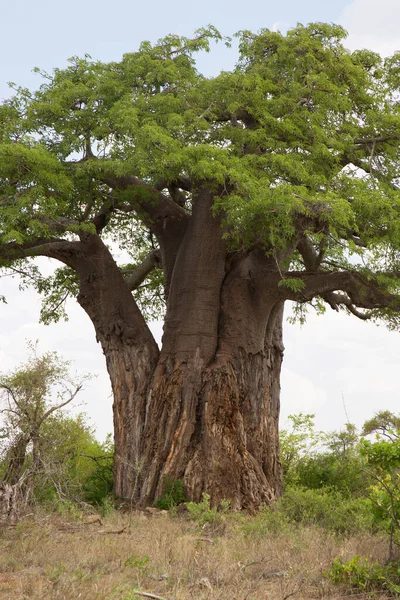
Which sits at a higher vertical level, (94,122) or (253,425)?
(94,122)

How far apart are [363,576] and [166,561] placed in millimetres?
1863

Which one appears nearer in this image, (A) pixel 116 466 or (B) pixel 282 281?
(B) pixel 282 281

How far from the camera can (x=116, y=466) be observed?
13.8m

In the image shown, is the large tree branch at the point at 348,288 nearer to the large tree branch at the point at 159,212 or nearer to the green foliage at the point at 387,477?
the large tree branch at the point at 159,212

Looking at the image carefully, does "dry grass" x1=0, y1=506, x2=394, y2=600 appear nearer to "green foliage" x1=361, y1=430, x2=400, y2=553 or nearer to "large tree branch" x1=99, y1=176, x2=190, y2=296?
"green foliage" x1=361, y1=430, x2=400, y2=553

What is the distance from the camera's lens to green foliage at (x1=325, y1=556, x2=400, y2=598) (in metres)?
6.92

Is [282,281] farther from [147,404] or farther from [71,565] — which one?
[71,565]

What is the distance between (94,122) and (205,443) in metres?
5.91

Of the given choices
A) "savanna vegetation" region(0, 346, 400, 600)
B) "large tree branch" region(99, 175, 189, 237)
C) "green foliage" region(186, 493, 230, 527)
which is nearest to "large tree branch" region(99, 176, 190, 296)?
"large tree branch" region(99, 175, 189, 237)

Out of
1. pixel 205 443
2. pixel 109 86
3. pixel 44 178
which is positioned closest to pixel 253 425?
pixel 205 443

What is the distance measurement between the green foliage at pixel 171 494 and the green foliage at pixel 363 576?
5182mm

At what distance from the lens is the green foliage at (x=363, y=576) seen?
692cm

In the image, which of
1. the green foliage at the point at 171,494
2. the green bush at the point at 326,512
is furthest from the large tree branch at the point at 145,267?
the green bush at the point at 326,512

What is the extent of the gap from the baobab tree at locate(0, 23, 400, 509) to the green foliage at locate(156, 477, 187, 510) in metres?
0.12
